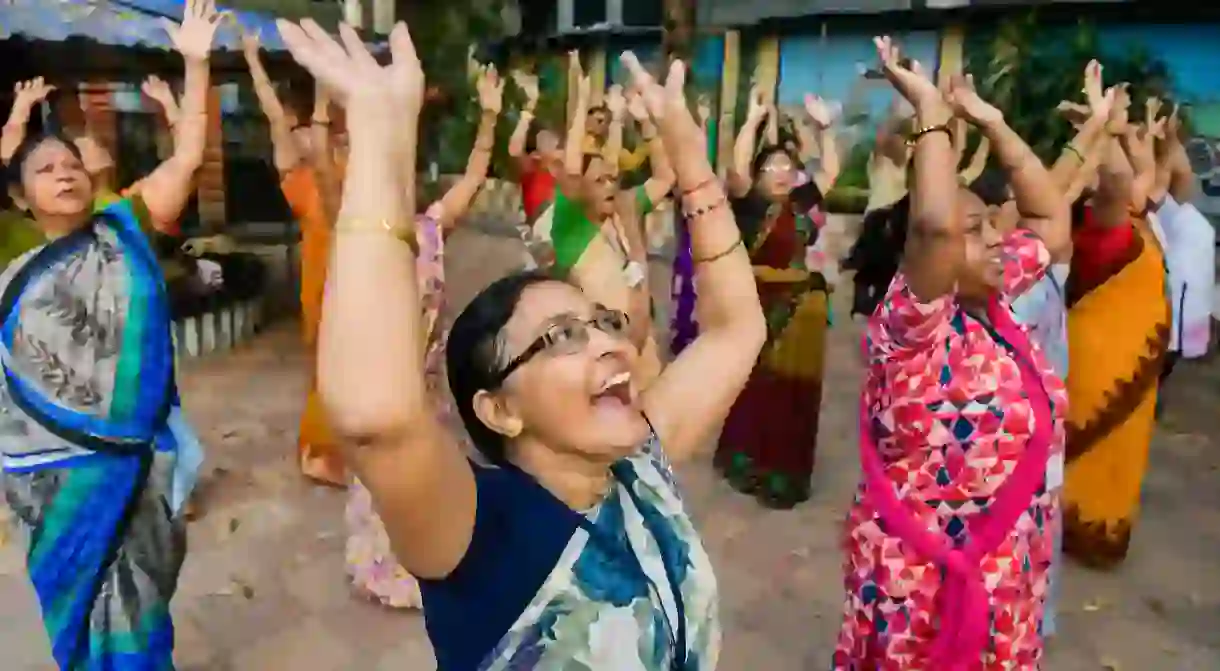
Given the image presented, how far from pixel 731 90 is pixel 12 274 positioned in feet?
36.5

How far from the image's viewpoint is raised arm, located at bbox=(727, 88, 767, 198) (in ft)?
9.62

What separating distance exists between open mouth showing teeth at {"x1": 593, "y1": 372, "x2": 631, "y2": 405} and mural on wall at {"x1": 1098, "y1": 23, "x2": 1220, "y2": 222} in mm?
8660

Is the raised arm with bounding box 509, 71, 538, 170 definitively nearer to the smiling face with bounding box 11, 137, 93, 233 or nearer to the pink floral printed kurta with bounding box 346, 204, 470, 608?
the pink floral printed kurta with bounding box 346, 204, 470, 608

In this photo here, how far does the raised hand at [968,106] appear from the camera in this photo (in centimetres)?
209

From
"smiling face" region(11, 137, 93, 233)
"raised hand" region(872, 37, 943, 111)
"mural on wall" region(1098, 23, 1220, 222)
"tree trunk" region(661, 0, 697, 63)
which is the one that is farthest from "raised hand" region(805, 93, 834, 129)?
"mural on wall" region(1098, 23, 1220, 222)

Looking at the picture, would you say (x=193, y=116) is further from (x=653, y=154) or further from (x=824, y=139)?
(x=824, y=139)

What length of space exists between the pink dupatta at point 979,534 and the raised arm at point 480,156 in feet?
5.61

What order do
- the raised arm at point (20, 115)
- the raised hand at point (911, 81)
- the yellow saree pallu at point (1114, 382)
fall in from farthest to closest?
1. the yellow saree pallu at point (1114, 382)
2. the raised arm at point (20, 115)
3. the raised hand at point (911, 81)

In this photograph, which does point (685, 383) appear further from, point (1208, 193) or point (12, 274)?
point (1208, 193)

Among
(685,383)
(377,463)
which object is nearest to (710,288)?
(685,383)

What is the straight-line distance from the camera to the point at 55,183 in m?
2.23

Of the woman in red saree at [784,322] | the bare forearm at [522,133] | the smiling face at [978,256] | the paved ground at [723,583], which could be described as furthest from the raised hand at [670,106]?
the bare forearm at [522,133]

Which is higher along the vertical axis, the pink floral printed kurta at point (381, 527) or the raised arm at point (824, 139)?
the raised arm at point (824, 139)

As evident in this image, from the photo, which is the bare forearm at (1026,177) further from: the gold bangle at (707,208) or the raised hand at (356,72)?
the raised hand at (356,72)
